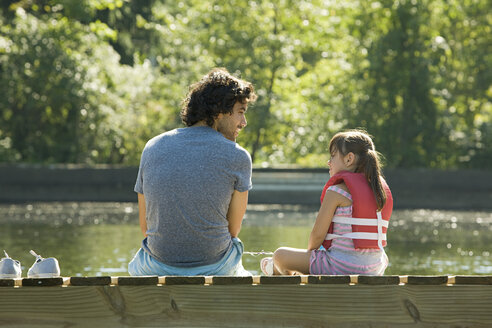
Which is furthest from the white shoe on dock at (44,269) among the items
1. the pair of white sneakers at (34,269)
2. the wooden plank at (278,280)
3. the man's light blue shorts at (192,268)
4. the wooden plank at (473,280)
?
the wooden plank at (473,280)

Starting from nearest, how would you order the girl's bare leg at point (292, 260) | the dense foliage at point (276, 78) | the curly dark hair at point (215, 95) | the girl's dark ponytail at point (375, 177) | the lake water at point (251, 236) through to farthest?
the curly dark hair at point (215, 95)
the girl's dark ponytail at point (375, 177)
the girl's bare leg at point (292, 260)
the lake water at point (251, 236)
the dense foliage at point (276, 78)

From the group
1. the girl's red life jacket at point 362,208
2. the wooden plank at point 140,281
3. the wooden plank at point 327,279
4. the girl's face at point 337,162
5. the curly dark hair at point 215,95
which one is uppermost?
the curly dark hair at point 215,95

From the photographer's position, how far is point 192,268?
15.5ft

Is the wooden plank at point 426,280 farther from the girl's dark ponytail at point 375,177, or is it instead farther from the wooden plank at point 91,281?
the wooden plank at point 91,281

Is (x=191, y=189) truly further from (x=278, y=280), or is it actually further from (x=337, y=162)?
(x=337, y=162)

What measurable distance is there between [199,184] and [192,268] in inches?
16.9

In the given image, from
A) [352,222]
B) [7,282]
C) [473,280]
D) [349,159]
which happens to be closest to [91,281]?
[7,282]

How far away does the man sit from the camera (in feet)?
15.2

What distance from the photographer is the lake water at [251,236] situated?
9.84 metres

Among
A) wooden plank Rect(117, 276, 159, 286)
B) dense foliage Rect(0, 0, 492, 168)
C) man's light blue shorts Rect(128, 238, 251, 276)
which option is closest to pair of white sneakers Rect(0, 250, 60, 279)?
man's light blue shorts Rect(128, 238, 251, 276)

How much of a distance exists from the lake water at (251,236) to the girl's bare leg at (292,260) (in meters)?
3.86

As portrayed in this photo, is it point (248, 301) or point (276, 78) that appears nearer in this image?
point (248, 301)

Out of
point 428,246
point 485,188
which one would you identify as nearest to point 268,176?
point 485,188

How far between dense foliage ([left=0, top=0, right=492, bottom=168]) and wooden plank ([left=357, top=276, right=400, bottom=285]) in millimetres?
18652
